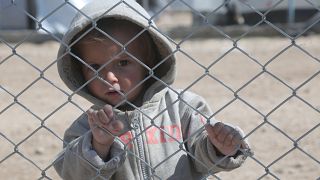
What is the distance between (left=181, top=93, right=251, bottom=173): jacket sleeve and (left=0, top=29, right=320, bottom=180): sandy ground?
4.0 inches

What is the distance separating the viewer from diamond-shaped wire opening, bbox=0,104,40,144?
6559 mm

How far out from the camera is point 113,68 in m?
2.92

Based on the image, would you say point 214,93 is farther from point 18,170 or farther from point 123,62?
point 123,62

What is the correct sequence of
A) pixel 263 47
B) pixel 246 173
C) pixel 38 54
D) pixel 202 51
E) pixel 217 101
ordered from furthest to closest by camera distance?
1. pixel 263 47
2. pixel 202 51
3. pixel 38 54
4. pixel 217 101
5. pixel 246 173

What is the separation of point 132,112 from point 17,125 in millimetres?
4029

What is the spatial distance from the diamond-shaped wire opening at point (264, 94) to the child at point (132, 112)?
4320 millimetres

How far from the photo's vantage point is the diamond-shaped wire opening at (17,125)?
Answer: 6.56 meters

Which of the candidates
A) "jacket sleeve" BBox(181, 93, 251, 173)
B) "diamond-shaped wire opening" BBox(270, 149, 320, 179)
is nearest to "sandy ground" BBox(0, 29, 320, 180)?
"diamond-shaped wire opening" BBox(270, 149, 320, 179)

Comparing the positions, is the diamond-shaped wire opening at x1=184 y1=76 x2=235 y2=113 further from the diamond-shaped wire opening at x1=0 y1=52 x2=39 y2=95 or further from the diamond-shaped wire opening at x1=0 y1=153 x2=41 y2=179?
the diamond-shaped wire opening at x1=0 y1=153 x2=41 y2=179

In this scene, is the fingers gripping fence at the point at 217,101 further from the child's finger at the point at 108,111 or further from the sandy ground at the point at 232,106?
the child's finger at the point at 108,111

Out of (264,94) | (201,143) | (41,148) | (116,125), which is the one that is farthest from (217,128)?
(264,94)

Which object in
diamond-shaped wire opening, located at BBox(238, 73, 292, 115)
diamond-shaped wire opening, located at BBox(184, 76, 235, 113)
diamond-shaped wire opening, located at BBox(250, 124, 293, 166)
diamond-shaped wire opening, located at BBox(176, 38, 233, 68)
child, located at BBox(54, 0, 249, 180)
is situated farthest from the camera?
diamond-shaped wire opening, located at BBox(176, 38, 233, 68)

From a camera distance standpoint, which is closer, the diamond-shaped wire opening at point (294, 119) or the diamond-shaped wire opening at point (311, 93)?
the diamond-shaped wire opening at point (294, 119)

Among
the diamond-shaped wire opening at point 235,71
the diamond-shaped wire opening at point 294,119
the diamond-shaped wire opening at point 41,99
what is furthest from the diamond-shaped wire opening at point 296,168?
the diamond-shaped wire opening at point 235,71
